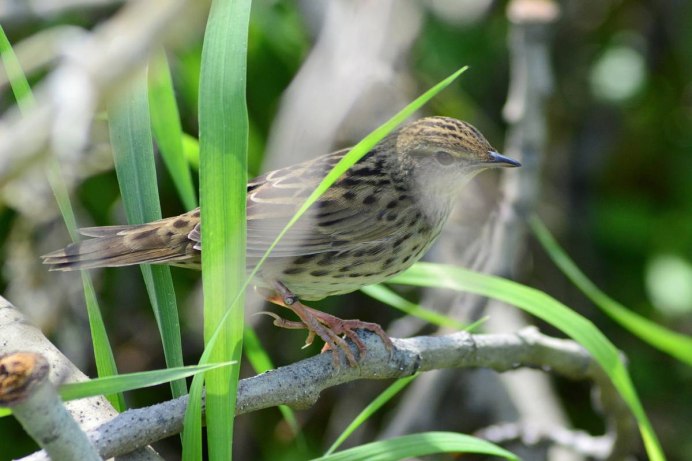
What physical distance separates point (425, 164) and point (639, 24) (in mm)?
2817

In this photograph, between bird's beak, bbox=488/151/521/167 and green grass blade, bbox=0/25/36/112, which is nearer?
green grass blade, bbox=0/25/36/112

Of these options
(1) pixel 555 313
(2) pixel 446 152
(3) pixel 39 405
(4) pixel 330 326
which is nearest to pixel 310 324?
(4) pixel 330 326

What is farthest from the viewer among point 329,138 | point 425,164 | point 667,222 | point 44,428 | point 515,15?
point 667,222

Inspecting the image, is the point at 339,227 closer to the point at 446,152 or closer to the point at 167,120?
the point at 446,152

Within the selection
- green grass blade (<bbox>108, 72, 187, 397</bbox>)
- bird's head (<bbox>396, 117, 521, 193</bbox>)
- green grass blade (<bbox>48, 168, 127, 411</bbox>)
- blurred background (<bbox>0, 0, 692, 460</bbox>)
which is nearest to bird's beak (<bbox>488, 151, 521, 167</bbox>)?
bird's head (<bbox>396, 117, 521, 193</bbox>)

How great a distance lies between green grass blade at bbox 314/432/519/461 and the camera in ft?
7.43

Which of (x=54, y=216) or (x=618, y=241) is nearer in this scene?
(x=54, y=216)

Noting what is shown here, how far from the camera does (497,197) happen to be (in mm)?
4512

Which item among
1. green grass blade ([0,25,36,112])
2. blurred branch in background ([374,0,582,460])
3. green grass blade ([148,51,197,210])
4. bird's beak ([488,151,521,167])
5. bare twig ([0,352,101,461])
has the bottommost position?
blurred branch in background ([374,0,582,460])

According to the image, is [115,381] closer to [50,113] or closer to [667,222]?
[50,113]

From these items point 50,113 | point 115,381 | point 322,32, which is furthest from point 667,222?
point 50,113

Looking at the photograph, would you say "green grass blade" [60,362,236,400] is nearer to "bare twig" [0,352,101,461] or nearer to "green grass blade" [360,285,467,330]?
"bare twig" [0,352,101,461]

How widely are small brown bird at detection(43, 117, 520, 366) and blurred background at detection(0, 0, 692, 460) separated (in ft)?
1.36

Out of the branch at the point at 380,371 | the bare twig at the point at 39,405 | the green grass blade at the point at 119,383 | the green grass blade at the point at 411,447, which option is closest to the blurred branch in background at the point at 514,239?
the branch at the point at 380,371
